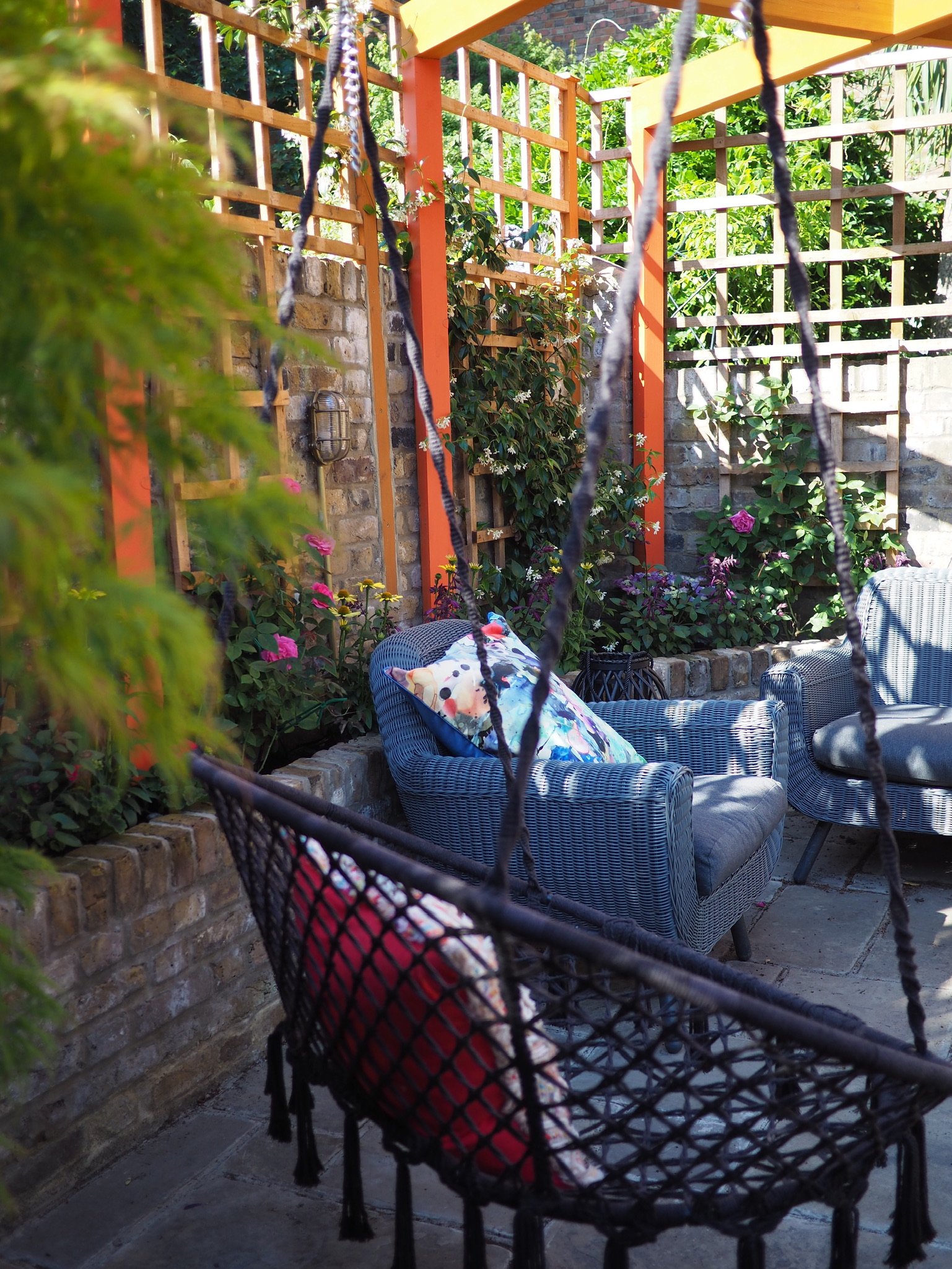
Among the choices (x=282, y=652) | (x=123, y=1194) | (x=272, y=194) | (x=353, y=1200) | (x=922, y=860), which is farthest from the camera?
(x=922, y=860)

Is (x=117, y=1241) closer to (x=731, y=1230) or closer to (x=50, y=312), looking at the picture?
(x=731, y=1230)

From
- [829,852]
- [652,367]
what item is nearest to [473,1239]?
[829,852]

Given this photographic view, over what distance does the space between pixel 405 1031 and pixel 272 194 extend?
238 cm

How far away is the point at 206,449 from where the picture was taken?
1.01 metres

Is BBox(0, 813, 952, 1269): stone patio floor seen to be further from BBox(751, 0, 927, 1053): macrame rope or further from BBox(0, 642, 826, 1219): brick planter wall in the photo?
BBox(751, 0, 927, 1053): macrame rope

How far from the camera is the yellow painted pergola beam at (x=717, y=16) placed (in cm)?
325

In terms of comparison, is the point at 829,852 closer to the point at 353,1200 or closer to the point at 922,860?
the point at 922,860

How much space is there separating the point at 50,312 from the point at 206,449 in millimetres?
275

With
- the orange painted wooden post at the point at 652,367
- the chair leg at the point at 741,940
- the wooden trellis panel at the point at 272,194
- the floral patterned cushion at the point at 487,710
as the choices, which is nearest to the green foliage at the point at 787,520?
the orange painted wooden post at the point at 652,367

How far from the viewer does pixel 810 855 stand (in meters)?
3.22

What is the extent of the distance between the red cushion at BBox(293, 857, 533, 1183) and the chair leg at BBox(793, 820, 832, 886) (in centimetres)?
208

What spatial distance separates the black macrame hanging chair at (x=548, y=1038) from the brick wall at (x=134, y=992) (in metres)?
0.45

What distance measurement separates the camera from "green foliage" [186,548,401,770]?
261 centimetres

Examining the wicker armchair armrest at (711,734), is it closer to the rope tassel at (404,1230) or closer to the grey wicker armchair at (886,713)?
the grey wicker armchair at (886,713)
